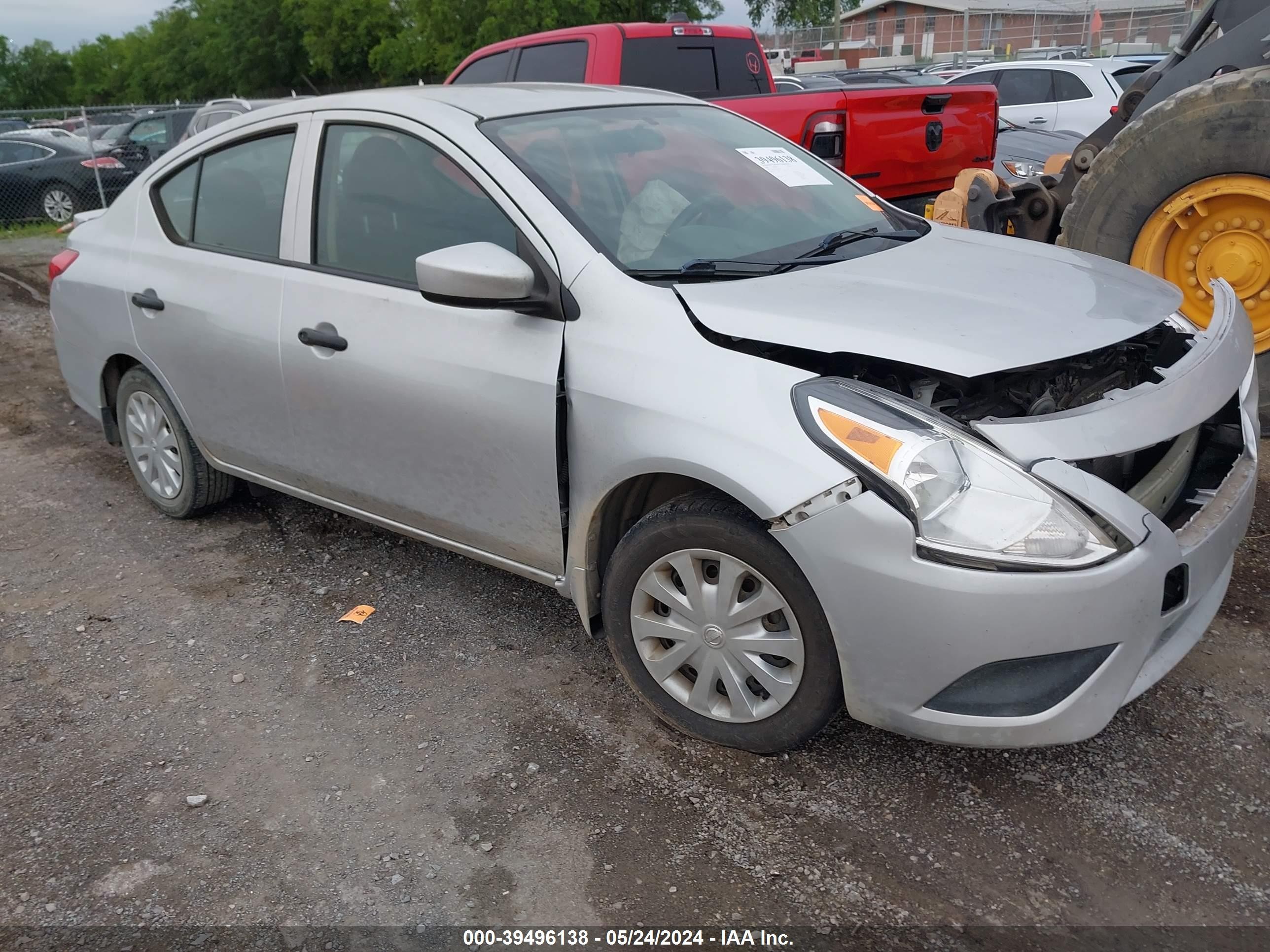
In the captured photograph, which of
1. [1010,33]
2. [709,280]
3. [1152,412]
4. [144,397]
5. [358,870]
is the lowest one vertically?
[358,870]

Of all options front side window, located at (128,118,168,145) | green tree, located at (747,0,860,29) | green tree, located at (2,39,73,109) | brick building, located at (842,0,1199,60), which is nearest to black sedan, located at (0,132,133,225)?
front side window, located at (128,118,168,145)

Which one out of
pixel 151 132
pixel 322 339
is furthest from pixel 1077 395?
pixel 151 132

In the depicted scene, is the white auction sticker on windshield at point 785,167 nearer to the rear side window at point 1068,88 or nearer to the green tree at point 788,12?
the rear side window at point 1068,88

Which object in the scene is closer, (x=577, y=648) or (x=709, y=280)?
(x=709, y=280)

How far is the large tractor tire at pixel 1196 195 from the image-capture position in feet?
13.8

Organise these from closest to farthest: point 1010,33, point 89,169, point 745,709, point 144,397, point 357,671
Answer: point 745,709 < point 357,671 < point 144,397 < point 89,169 < point 1010,33

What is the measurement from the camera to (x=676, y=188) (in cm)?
334

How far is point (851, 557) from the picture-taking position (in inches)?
93.7

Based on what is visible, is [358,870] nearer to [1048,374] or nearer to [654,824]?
[654,824]

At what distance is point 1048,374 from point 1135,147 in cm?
223

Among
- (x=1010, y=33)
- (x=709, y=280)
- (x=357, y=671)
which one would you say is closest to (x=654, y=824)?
(x=357, y=671)

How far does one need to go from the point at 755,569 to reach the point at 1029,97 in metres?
11.4

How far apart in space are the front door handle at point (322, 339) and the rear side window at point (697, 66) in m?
4.15

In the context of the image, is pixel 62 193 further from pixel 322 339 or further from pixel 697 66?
pixel 322 339
